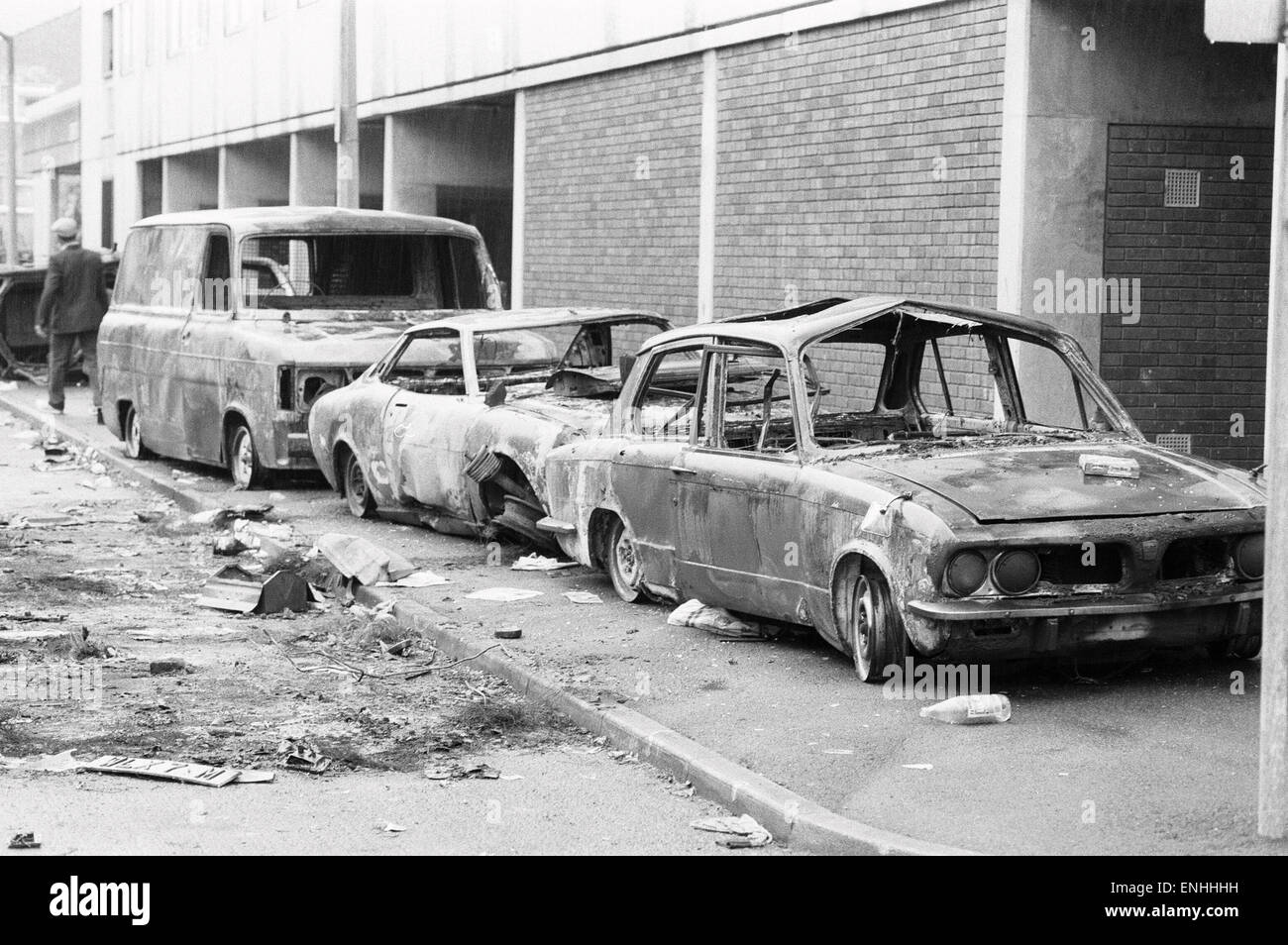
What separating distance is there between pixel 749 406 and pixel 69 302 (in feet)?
44.6

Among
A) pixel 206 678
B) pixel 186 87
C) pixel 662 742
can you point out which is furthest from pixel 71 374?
pixel 662 742

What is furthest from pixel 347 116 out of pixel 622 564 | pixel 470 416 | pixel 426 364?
pixel 622 564

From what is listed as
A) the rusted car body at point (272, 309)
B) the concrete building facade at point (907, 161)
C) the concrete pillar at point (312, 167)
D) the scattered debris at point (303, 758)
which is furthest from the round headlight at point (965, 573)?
the concrete pillar at point (312, 167)

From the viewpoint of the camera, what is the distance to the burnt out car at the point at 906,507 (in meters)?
6.77

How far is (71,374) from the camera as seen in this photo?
86.6 ft

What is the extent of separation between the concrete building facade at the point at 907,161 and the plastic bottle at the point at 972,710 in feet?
19.4

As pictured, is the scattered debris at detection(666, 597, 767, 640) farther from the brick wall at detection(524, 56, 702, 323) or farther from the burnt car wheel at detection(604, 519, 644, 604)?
the brick wall at detection(524, 56, 702, 323)

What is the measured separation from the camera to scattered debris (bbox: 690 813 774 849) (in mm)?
5594

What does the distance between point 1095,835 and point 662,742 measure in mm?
1742

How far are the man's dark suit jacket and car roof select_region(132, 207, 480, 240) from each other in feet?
19.6

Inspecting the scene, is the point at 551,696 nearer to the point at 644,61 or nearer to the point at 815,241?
the point at 815,241

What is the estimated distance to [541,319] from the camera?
38.4 feet

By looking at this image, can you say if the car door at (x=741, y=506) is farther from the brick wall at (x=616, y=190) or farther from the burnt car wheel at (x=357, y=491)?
the brick wall at (x=616, y=190)

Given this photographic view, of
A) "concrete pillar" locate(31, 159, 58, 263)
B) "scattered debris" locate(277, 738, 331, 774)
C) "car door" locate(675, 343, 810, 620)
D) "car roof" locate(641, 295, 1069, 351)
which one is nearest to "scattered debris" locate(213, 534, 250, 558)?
"car door" locate(675, 343, 810, 620)
